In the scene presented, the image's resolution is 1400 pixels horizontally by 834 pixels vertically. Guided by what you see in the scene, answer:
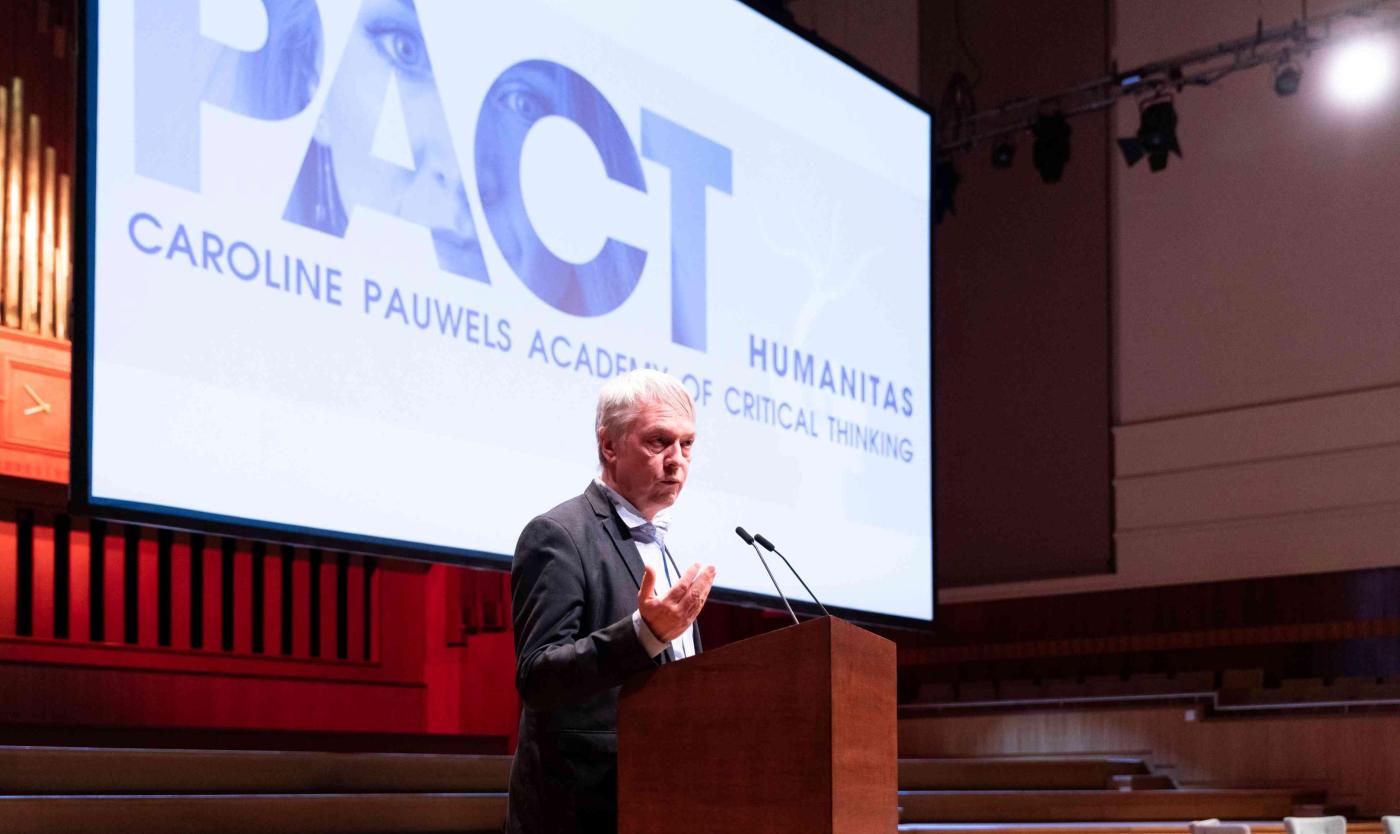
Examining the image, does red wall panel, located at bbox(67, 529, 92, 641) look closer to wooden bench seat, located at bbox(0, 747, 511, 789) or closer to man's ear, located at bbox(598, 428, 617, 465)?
wooden bench seat, located at bbox(0, 747, 511, 789)

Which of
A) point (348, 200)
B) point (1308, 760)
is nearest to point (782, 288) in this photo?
point (348, 200)

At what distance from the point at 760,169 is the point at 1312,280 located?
4624 mm

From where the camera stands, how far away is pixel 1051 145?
8383 millimetres

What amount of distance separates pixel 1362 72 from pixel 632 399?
280 inches

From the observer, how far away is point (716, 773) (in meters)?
1.71

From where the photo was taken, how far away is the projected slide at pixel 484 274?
10.3 ft

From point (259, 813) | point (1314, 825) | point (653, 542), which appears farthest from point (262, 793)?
point (1314, 825)

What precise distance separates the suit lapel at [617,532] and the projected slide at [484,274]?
4.52 feet

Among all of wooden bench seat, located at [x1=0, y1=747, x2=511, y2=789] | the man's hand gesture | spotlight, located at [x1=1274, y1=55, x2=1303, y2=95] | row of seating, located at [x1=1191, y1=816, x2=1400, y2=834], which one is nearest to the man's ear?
the man's hand gesture

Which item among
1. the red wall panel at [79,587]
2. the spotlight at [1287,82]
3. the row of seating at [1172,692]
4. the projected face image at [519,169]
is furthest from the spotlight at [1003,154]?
the red wall panel at [79,587]

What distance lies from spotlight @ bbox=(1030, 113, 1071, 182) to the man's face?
22.2 ft

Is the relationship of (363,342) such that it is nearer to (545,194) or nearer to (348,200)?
(348,200)

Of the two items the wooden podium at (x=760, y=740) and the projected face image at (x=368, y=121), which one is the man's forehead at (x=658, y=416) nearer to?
the wooden podium at (x=760, y=740)

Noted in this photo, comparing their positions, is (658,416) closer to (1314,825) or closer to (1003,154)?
(1314,825)
